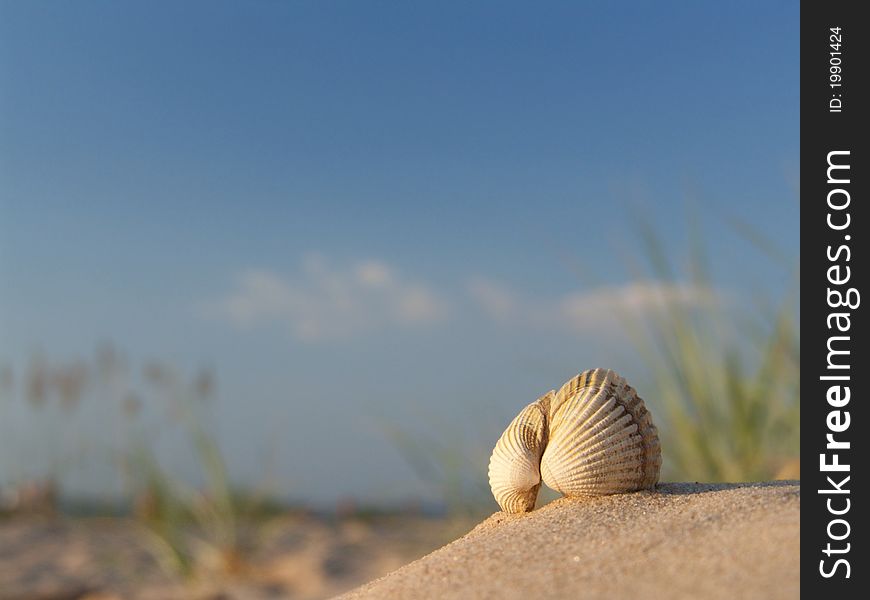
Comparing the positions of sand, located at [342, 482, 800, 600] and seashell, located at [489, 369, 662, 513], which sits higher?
seashell, located at [489, 369, 662, 513]

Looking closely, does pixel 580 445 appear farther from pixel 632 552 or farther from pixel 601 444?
pixel 632 552

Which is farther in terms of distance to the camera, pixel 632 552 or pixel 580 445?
pixel 580 445

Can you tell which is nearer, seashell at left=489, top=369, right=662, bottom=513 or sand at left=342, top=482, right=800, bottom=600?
sand at left=342, top=482, right=800, bottom=600

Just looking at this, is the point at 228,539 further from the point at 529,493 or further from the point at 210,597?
the point at 529,493

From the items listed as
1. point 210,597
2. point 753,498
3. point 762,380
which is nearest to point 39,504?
point 210,597

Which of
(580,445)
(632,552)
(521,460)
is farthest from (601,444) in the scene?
(632,552)

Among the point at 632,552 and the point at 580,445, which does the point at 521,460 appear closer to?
the point at 580,445

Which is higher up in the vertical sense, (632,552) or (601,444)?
(601,444)
